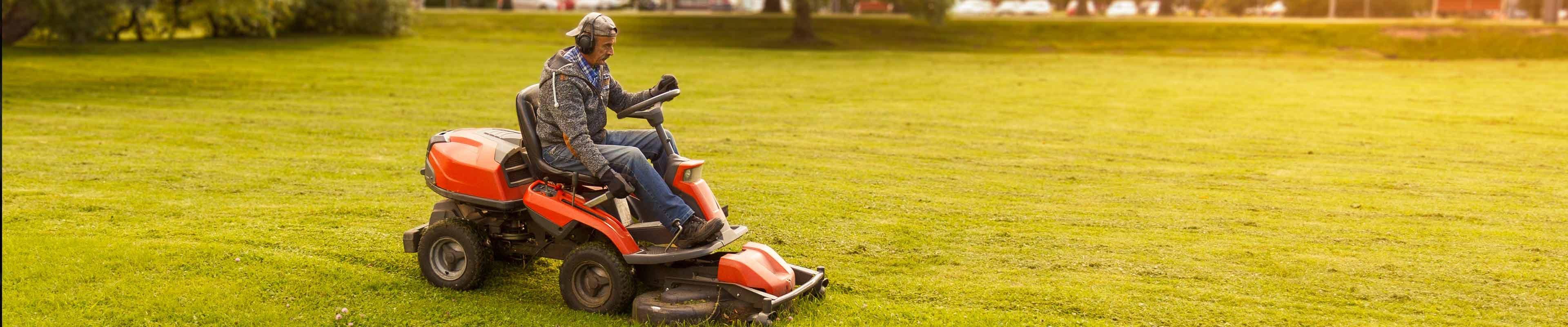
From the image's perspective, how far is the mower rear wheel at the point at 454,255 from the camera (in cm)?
699

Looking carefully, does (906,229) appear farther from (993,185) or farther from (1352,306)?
(1352,306)

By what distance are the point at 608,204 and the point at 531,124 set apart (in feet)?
1.99

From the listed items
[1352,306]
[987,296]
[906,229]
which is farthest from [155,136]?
[1352,306]

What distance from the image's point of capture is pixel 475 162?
6.82 m

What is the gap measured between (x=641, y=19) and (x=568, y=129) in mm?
40777

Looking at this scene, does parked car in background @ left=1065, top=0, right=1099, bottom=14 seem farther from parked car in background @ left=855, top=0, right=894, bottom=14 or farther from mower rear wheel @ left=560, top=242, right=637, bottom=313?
mower rear wheel @ left=560, top=242, right=637, bottom=313

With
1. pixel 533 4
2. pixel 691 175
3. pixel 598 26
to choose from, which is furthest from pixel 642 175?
pixel 533 4

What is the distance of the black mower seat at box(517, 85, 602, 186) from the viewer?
658 cm

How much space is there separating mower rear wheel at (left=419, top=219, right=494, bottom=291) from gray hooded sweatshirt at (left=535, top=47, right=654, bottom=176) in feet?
2.67

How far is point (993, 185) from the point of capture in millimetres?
11336

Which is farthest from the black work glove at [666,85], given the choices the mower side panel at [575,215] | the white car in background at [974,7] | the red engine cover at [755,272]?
the white car in background at [974,7]

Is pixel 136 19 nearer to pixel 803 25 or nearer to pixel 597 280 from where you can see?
pixel 803 25

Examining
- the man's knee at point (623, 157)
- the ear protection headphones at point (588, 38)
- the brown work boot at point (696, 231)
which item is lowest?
the brown work boot at point (696, 231)

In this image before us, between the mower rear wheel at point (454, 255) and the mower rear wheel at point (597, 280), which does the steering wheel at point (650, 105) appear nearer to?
the mower rear wheel at point (597, 280)
